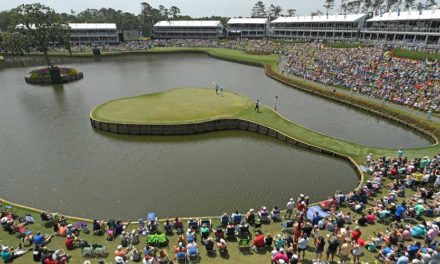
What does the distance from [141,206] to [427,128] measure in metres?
35.4

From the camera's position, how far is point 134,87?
6250 cm

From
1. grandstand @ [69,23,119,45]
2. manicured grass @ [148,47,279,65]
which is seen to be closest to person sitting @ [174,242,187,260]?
manicured grass @ [148,47,279,65]

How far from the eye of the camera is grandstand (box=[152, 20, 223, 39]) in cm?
14900

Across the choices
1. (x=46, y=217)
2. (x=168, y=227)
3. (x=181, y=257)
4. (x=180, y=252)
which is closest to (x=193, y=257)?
(x=181, y=257)

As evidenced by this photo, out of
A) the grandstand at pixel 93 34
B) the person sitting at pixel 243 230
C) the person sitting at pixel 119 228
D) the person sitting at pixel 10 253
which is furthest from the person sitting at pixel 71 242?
the grandstand at pixel 93 34

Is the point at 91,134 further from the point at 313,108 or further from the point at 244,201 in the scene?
the point at 313,108

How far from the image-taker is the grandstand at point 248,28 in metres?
150

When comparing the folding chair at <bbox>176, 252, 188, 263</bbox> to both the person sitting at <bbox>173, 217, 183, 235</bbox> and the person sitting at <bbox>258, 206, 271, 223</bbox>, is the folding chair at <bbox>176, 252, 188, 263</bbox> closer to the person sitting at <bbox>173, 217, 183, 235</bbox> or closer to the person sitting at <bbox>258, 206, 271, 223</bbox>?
the person sitting at <bbox>173, 217, 183, 235</bbox>

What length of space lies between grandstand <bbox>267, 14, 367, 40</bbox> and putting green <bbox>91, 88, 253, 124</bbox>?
293 feet

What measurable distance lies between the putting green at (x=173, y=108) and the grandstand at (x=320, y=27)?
8938cm

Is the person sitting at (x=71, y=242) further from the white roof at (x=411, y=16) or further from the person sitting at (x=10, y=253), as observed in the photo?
the white roof at (x=411, y=16)

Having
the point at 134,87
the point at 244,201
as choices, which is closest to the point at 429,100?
the point at 244,201

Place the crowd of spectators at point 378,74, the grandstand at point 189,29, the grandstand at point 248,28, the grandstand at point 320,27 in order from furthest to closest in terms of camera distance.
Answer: the grandstand at point 248,28 → the grandstand at point 189,29 → the grandstand at point 320,27 → the crowd of spectators at point 378,74

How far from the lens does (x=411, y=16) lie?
9125 centimetres
